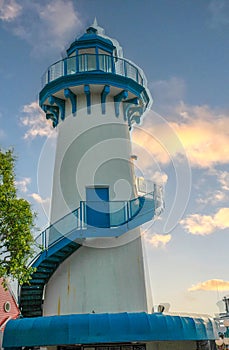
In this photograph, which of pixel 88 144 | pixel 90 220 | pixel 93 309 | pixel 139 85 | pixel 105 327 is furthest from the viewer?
pixel 139 85

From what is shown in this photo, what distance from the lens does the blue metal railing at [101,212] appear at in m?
18.3

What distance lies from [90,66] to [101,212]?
7.85 m

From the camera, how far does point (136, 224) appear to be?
718 inches

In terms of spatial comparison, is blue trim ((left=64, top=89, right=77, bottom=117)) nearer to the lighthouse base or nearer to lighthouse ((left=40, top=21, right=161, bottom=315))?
lighthouse ((left=40, top=21, right=161, bottom=315))

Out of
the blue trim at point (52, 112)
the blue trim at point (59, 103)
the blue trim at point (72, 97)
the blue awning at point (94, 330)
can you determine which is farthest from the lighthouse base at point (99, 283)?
the blue trim at point (52, 112)

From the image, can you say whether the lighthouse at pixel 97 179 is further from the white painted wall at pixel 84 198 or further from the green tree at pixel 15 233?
the green tree at pixel 15 233

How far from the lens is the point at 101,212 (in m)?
19.1

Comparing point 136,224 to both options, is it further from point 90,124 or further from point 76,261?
point 90,124

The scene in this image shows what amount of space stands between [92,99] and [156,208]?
661 centimetres

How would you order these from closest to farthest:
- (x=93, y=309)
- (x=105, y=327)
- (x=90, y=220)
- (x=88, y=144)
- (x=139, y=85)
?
(x=105, y=327) < (x=93, y=309) < (x=90, y=220) < (x=88, y=144) < (x=139, y=85)

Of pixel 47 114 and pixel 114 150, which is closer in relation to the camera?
pixel 114 150

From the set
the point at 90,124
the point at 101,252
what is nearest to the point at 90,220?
the point at 101,252

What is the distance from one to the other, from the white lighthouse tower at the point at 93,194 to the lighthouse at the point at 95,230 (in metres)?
0.05

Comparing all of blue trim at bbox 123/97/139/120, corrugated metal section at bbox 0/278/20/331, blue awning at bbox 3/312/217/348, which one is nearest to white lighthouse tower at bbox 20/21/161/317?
blue trim at bbox 123/97/139/120
